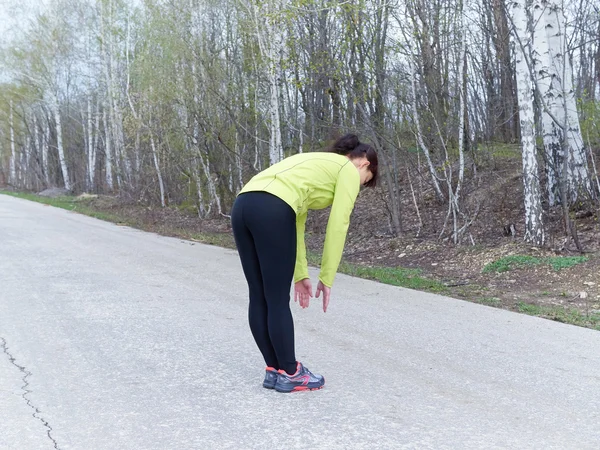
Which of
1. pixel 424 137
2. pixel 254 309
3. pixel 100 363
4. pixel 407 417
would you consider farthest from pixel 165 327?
pixel 424 137

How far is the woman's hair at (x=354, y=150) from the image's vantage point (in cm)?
411

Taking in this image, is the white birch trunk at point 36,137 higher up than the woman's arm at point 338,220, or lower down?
higher up

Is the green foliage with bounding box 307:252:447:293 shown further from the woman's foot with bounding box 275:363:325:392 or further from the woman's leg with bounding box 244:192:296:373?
the woman's leg with bounding box 244:192:296:373

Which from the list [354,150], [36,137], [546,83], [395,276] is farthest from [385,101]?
[36,137]

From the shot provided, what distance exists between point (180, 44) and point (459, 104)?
34.9 feet

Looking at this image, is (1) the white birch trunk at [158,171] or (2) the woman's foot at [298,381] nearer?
(2) the woman's foot at [298,381]

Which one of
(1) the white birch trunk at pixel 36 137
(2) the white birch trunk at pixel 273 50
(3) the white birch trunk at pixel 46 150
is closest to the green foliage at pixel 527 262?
(2) the white birch trunk at pixel 273 50

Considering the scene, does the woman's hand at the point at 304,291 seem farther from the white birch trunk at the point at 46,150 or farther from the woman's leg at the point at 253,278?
the white birch trunk at the point at 46,150

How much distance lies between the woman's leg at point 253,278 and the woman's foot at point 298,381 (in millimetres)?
105

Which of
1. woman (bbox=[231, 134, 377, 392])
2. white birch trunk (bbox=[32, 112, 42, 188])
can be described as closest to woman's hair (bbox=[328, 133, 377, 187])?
woman (bbox=[231, 134, 377, 392])

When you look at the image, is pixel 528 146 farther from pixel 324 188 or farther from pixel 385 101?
pixel 324 188

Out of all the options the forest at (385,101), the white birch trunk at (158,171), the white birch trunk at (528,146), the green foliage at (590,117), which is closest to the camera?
the white birch trunk at (528,146)

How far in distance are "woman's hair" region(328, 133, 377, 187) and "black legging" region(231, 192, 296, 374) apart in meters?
0.57

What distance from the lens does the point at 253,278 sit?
4059mm
